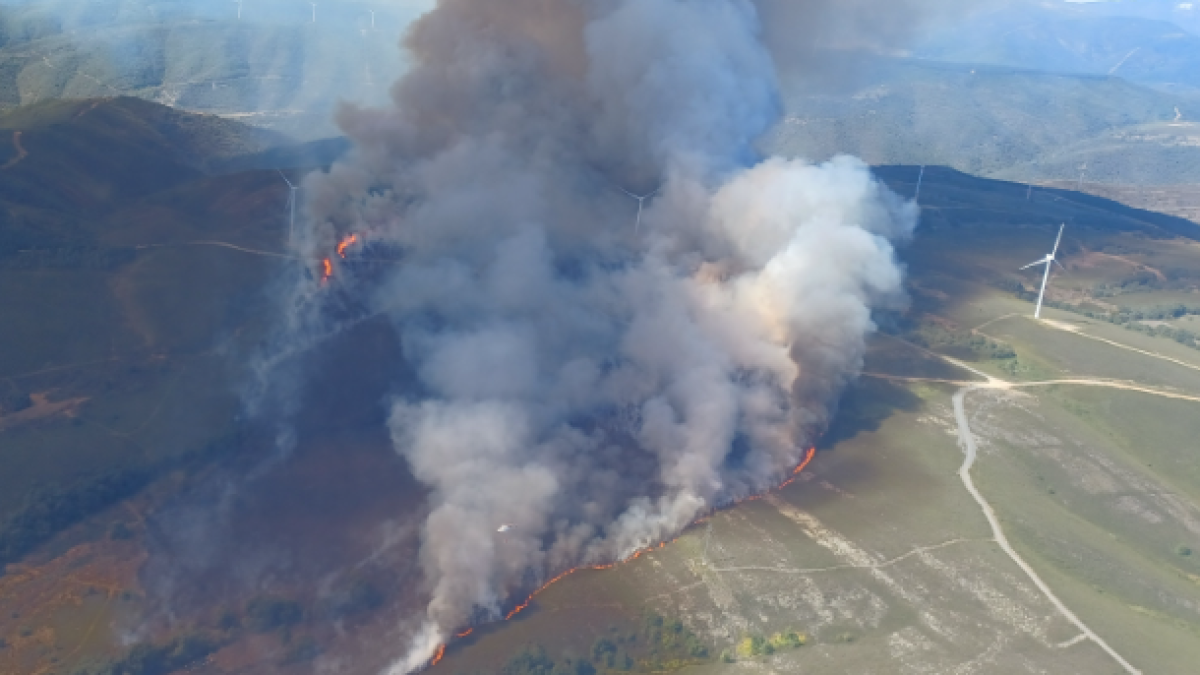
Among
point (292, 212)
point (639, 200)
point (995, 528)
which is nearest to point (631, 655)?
point (995, 528)

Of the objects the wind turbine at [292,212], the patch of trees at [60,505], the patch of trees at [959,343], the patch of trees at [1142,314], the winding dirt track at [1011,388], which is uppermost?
the wind turbine at [292,212]

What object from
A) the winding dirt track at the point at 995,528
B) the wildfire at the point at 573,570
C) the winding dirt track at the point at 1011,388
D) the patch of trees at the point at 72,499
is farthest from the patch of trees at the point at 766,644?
the patch of trees at the point at 72,499

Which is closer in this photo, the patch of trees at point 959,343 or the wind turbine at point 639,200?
the wind turbine at point 639,200

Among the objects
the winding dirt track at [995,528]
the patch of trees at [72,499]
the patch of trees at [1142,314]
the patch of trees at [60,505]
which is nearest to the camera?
the winding dirt track at [995,528]

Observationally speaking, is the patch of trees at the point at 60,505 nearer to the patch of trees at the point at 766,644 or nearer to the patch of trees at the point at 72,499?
the patch of trees at the point at 72,499

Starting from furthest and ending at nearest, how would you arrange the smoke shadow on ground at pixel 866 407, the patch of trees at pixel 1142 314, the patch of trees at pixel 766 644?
the patch of trees at pixel 1142 314 < the smoke shadow on ground at pixel 866 407 < the patch of trees at pixel 766 644

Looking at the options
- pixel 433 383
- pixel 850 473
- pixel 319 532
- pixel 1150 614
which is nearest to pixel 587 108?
pixel 433 383

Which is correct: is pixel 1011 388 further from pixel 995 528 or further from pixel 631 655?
pixel 631 655

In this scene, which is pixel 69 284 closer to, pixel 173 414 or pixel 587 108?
pixel 173 414

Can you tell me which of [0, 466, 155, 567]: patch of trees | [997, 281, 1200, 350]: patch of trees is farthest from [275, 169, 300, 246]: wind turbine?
[997, 281, 1200, 350]: patch of trees

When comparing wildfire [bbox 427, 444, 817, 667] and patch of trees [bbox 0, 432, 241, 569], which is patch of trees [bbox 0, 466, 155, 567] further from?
wildfire [bbox 427, 444, 817, 667]
